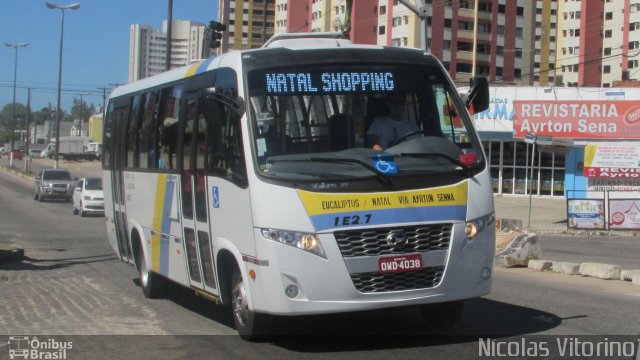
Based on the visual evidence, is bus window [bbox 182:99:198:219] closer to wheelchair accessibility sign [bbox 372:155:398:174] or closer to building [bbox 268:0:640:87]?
wheelchair accessibility sign [bbox 372:155:398:174]

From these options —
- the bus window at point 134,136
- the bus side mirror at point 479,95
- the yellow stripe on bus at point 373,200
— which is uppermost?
the bus side mirror at point 479,95

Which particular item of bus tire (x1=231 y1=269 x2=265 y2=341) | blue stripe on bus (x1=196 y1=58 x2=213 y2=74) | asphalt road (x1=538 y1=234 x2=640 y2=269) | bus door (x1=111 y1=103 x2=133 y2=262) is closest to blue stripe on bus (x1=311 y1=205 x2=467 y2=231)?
bus tire (x1=231 y1=269 x2=265 y2=341)

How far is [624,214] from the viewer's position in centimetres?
2845

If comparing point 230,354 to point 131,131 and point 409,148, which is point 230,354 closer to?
point 409,148

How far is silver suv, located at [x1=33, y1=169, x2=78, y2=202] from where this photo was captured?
44.0m

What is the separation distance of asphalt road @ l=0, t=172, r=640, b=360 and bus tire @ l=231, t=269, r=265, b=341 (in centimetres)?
13

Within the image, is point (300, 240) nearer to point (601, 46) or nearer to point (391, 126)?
point (391, 126)

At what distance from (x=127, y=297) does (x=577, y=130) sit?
30.7m

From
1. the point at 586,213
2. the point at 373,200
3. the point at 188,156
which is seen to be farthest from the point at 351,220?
the point at 586,213

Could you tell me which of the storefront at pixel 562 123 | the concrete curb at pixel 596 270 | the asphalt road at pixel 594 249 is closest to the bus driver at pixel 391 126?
the concrete curb at pixel 596 270

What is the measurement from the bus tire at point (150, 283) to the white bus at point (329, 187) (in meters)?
2.07

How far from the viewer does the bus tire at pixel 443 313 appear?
854 centimetres

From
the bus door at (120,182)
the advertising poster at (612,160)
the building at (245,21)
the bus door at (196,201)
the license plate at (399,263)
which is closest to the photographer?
the license plate at (399,263)

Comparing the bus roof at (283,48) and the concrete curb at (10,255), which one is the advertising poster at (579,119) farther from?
the bus roof at (283,48)
